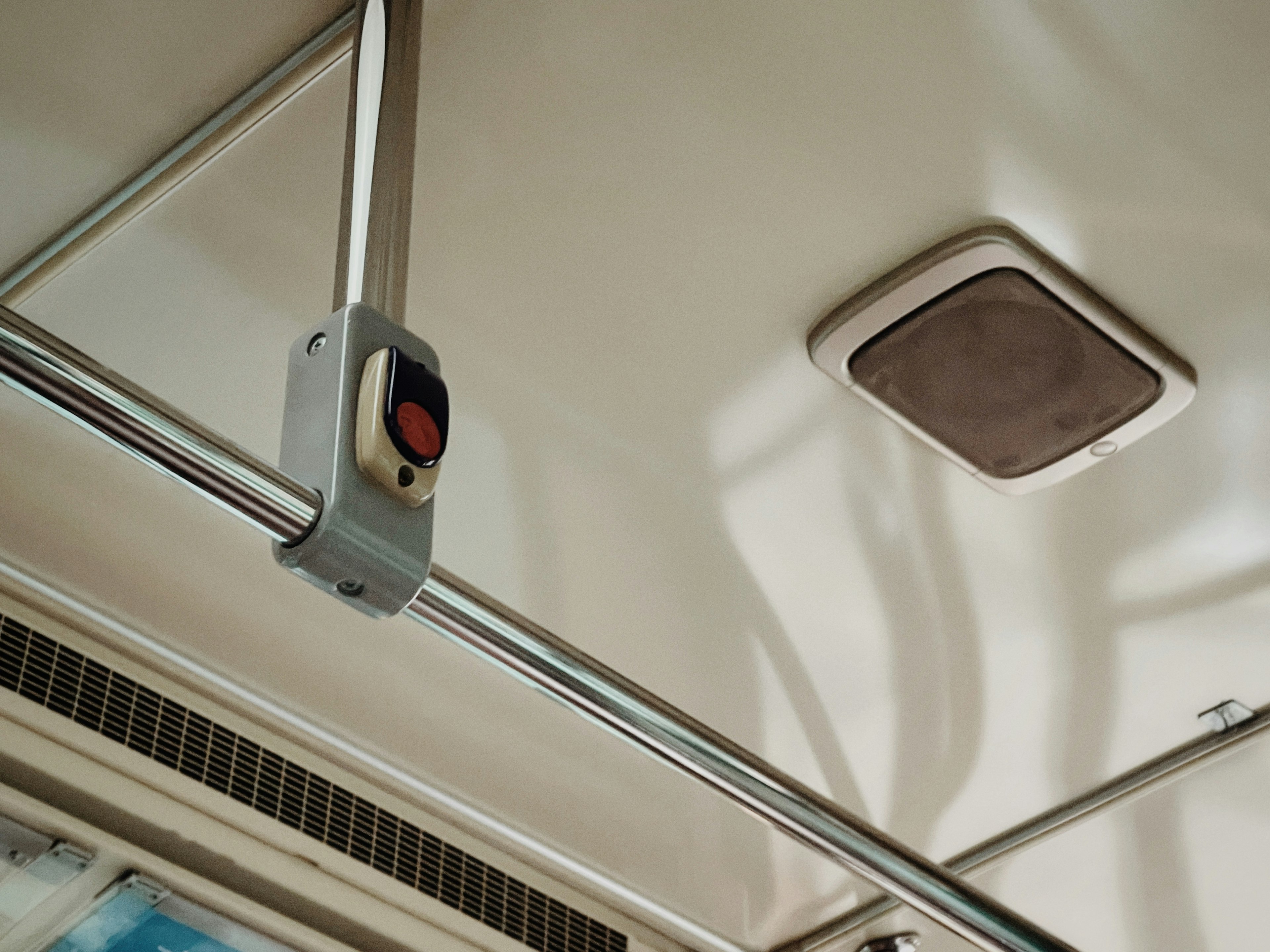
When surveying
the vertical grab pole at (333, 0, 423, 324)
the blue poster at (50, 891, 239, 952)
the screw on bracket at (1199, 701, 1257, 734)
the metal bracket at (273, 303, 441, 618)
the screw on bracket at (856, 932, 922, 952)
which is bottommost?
the metal bracket at (273, 303, 441, 618)

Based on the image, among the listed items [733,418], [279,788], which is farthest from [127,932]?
[733,418]

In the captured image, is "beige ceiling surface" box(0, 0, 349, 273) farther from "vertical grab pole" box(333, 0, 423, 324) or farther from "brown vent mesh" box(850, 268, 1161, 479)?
"brown vent mesh" box(850, 268, 1161, 479)

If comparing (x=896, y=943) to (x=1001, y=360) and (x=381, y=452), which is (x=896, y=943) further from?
(x=381, y=452)

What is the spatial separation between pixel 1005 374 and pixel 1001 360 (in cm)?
2

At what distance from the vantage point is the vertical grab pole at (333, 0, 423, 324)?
2.80ft

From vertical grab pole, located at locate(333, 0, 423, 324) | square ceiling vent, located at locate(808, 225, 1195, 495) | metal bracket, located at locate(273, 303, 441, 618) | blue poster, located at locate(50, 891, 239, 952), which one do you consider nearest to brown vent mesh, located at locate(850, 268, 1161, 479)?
square ceiling vent, located at locate(808, 225, 1195, 495)

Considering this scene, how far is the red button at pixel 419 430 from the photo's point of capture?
73cm

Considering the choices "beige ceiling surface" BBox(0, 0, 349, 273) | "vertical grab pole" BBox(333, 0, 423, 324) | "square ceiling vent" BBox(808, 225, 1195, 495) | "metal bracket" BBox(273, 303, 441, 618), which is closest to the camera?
"metal bracket" BBox(273, 303, 441, 618)

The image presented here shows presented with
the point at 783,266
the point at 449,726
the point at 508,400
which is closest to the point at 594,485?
the point at 508,400

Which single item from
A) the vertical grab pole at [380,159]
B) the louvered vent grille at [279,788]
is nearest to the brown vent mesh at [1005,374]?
the vertical grab pole at [380,159]

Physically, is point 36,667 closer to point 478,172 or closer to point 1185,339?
point 478,172

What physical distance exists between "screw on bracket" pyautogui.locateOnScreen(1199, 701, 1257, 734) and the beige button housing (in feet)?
4.92

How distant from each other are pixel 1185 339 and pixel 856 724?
0.74m

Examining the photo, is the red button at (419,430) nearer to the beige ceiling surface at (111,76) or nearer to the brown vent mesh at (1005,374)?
the beige ceiling surface at (111,76)
